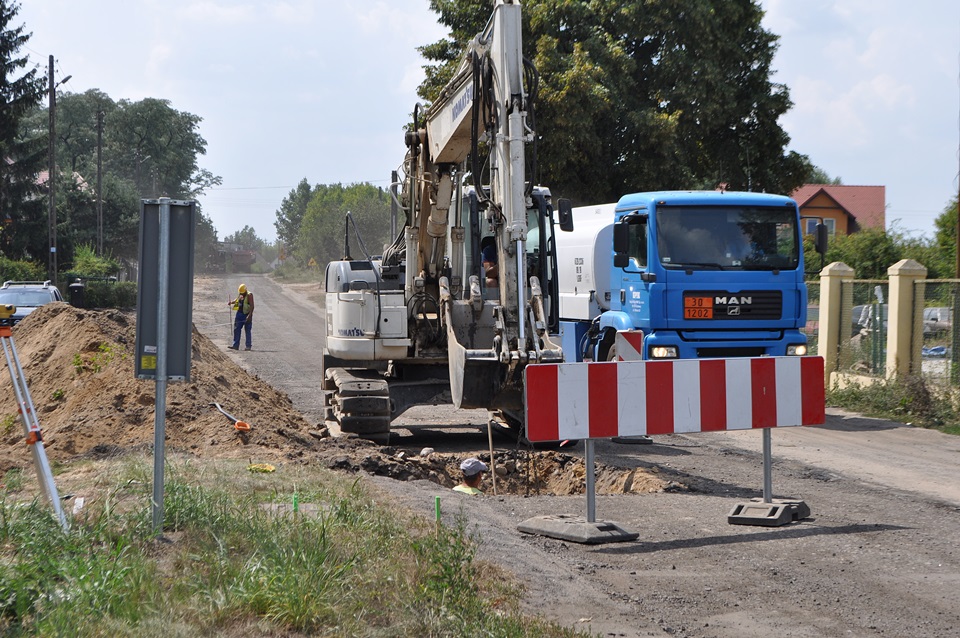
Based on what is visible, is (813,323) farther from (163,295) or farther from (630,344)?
(163,295)

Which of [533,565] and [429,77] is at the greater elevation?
[429,77]

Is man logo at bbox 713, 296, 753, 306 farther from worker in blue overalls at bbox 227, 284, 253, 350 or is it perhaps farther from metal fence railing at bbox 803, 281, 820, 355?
worker in blue overalls at bbox 227, 284, 253, 350

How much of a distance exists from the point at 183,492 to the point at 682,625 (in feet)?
10.8

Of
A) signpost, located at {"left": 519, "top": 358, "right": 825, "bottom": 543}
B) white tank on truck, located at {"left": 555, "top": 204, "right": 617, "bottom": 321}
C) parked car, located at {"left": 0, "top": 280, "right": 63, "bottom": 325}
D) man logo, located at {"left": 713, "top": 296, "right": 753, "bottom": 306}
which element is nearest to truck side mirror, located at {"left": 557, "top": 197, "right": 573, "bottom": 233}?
man logo, located at {"left": 713, "top": 296, "right": 753, "bottom": 306}

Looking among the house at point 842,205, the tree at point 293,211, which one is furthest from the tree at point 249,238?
the house at point 842,205

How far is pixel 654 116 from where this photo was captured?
86.9 ft

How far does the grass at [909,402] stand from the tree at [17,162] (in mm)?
45884

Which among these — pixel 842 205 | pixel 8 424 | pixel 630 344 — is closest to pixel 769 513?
pixel 630 344

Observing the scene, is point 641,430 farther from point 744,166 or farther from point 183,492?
point 744,166

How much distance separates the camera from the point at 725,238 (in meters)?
14.9

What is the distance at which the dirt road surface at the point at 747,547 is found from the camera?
5863 millimetres

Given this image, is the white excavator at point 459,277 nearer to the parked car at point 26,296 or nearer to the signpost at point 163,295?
the signpost at point 163,295

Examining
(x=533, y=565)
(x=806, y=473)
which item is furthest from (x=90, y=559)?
(x=806, y=473)

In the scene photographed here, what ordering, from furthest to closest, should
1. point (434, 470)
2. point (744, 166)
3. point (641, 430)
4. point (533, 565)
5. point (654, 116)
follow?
1. point (744, 166)
2. point (654, 116)
3. point (434, 470)
4. point (641, 430)
5. point (533, 565)
